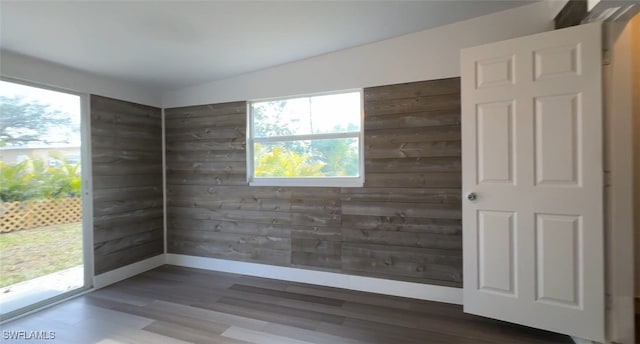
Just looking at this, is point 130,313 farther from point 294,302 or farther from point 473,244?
point 473,244

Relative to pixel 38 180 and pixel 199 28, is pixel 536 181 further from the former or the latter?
pixel 38 180

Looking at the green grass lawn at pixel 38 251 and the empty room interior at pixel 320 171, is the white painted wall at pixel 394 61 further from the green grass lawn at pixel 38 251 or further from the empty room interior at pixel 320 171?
the green grass lawn at pixel 38 251

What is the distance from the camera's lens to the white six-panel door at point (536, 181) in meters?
1.89

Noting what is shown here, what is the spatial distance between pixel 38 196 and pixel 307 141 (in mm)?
2437

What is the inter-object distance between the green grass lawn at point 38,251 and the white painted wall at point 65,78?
1290mm

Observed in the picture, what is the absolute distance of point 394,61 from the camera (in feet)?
9.16

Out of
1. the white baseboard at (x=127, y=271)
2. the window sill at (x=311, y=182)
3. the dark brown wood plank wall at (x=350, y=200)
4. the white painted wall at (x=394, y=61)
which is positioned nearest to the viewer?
the white painted wall at (x=394, y=61)

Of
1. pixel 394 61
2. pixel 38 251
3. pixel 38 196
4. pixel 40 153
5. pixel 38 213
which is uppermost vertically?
pixel 394 61

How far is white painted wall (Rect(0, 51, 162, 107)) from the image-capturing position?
245 cm

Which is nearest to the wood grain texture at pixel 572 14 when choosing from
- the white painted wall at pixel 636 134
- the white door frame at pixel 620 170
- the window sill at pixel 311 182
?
the white door frame at pixel 620 170

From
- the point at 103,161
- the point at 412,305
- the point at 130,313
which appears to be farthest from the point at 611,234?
the point at 103,161

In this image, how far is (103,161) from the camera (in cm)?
317

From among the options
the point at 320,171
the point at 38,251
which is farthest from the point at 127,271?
the point at 320,171

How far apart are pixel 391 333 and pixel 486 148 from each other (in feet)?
4.88
